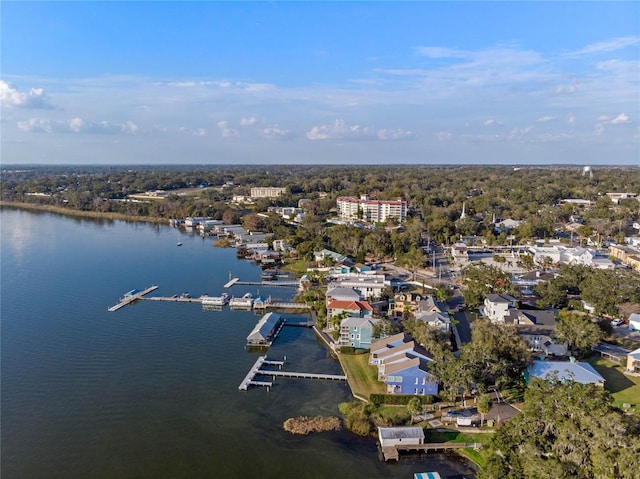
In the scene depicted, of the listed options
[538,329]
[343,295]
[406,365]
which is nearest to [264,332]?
[343,295]

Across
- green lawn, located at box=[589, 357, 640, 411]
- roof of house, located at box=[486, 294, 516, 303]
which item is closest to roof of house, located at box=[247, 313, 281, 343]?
roof of house, located at box=[486, 294, 516, 303]

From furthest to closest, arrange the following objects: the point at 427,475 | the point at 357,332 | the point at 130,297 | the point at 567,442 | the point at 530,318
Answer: the point at 130,297 < the point at 530,318 < the point at 357,332 < the point at 427,475 < the point at 567,442

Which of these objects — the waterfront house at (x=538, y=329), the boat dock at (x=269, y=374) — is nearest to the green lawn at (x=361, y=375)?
the boat dock at (x=269, y=374)

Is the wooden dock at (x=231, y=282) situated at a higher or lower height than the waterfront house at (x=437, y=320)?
lower

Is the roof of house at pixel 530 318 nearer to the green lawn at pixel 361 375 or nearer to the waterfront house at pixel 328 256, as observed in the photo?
the green lawn at pixel 361 375

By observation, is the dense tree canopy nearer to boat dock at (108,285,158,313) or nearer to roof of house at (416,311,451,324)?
roof of house at (416,311,451,324)

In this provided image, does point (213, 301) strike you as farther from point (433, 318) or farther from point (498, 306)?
point (498, 306)

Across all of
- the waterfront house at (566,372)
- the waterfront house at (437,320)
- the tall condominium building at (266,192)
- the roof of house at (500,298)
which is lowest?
the waterfront house at (566,372)
